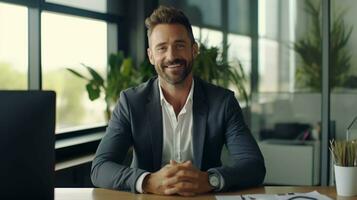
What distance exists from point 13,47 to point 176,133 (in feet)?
6.10

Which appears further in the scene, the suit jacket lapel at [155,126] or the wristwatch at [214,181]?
the suit jacket lapel at [155,126]

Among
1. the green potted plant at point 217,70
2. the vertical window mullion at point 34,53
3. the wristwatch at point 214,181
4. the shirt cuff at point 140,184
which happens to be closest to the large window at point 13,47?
the vertical window mullion at point 34,53

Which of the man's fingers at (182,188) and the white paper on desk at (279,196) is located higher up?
the man's fingers at (182,188)

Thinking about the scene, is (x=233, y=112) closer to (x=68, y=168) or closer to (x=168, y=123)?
(x=168, y=123)

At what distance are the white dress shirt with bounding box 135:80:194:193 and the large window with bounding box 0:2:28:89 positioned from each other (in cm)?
166

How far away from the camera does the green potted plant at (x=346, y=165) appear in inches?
59.9

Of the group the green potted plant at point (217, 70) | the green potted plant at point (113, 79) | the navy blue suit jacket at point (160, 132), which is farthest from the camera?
the green potted plant at point (217, 70)

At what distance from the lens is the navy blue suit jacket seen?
1847 millimetres

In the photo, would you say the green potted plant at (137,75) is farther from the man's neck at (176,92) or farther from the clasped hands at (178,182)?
→ the clasped hands at (178,182)

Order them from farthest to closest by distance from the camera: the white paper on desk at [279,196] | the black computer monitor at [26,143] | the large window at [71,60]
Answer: the large window at [71,60]
the white paper on desk at [279,196]
the black computer monitor at [26,143]

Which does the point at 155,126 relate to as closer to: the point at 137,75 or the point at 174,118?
the point at 174,118

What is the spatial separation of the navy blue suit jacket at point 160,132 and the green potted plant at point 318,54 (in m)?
2.20

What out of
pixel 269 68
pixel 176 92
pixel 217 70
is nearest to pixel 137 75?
pixel 217 70

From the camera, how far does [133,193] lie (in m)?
1.62
